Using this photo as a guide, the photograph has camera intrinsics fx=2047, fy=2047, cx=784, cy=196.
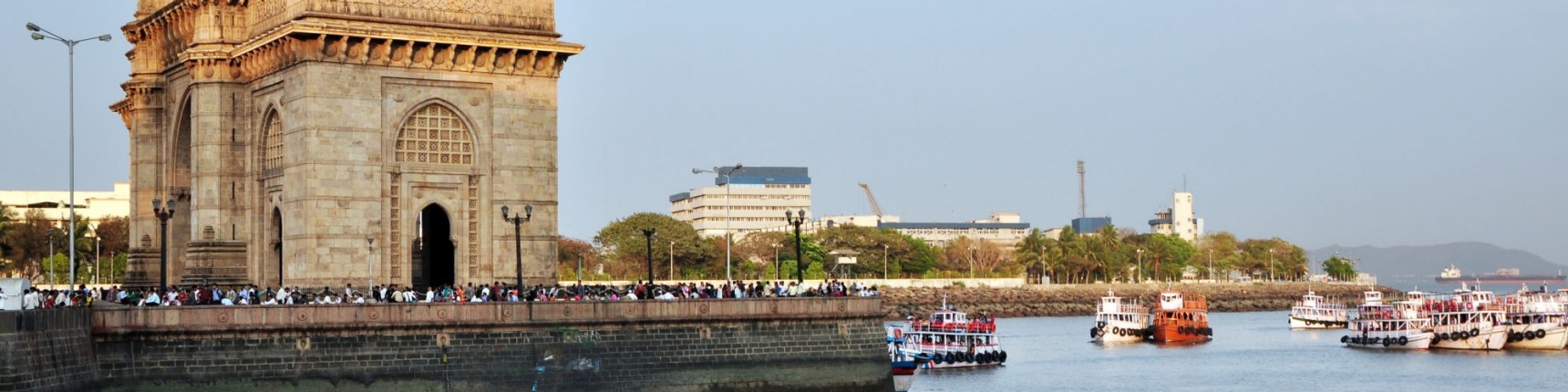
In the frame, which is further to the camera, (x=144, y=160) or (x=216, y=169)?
(x=144, y=160)

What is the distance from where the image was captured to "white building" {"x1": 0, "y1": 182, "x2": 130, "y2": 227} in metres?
161

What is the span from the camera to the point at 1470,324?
96188 mm

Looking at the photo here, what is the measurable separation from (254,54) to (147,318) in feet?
55.0

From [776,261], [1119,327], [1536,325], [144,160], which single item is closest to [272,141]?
[144,160]

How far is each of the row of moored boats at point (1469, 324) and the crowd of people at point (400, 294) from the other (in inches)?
1802

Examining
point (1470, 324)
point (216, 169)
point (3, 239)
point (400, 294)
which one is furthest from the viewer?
point (3, 239)

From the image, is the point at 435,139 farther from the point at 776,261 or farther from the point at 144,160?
the point at 776,261

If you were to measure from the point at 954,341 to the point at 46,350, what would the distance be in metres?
47.6

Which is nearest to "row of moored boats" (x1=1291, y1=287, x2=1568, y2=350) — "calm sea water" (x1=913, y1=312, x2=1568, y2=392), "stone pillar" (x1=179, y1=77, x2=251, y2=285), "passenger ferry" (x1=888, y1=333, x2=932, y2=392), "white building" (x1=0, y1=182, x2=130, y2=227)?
"calm sea water" (x1=913, y1=312, x2=1568, y2=392)

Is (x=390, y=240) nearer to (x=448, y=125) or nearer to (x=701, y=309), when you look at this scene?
(x=448, y=125)

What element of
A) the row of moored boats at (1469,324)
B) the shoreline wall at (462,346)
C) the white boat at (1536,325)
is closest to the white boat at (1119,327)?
the row of moored boats at (1469,324)

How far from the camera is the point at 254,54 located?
6309cm

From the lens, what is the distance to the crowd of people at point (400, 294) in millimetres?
51219

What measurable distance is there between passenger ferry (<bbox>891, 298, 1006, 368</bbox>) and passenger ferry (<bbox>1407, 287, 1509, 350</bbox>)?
77.7 feet
